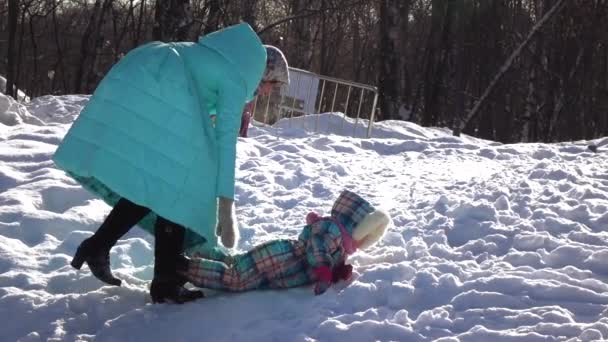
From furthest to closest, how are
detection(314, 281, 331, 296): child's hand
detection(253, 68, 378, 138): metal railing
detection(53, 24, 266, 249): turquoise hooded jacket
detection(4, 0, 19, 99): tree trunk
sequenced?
detection(4, 0, 19, 99): tree trunk, detection(253, 68, 378, 138): metal railing, detection(314, 281, 331, 296): child's hand, detection(53, 24, 266, 249): turquoise hooded jacket

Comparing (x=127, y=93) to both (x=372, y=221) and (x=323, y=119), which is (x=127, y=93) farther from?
(x=323, y=119)

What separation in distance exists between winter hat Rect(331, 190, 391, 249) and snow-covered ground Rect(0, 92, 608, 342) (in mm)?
145

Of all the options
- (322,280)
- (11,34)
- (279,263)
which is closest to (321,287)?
(322,280)

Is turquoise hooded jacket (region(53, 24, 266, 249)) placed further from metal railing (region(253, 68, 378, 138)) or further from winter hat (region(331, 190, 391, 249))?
metal railing (region(253, 68, 378, 138))

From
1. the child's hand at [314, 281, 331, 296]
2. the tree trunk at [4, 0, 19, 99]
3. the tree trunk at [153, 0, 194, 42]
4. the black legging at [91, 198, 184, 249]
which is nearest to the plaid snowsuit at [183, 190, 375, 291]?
the child's hand at [314, 281, 331, 296]

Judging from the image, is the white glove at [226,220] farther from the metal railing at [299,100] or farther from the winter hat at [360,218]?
the metal railing at [299,100]

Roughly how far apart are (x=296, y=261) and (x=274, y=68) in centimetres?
90

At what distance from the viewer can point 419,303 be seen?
10.1 feet

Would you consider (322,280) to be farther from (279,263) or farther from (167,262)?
(167,262)

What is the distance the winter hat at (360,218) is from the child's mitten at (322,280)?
0.31 metres

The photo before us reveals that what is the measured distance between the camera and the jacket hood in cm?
322

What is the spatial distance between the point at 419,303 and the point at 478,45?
25.2 m

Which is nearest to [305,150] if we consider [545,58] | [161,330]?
[161,330]

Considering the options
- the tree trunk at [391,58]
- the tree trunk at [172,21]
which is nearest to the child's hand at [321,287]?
the tree trunk at [172,21]
